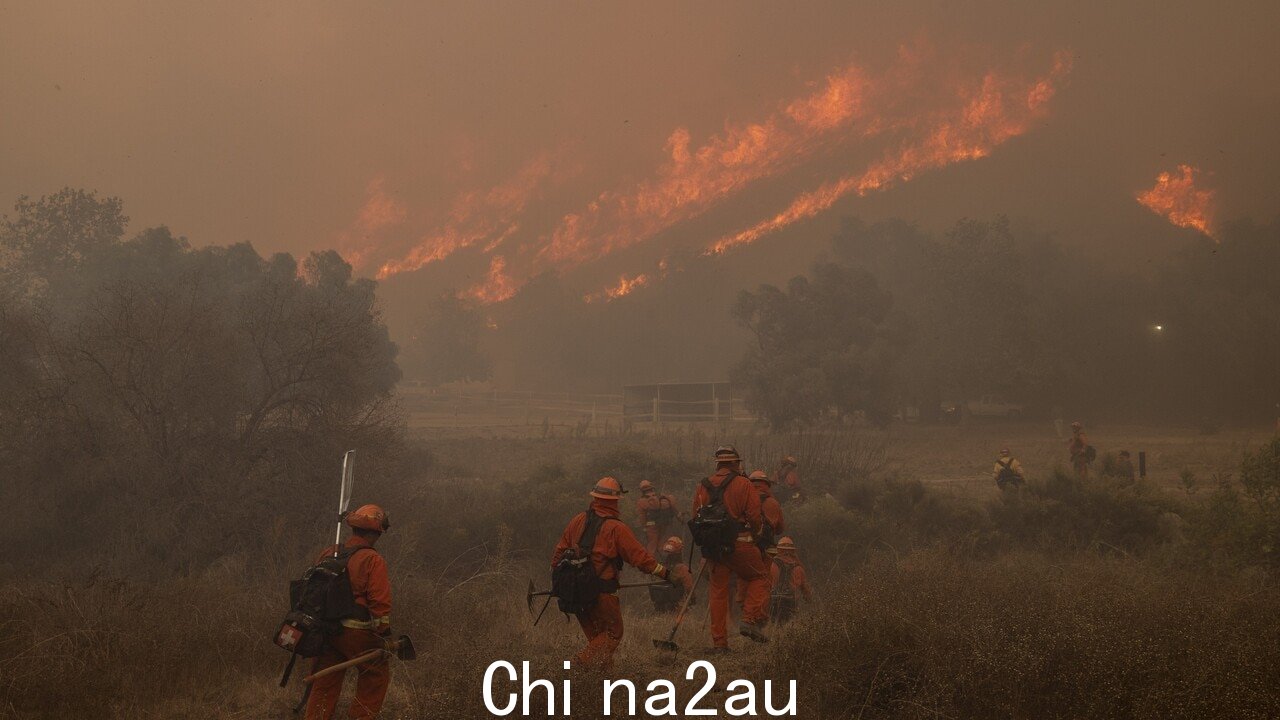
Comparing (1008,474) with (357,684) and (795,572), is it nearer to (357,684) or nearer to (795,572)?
(795,572)

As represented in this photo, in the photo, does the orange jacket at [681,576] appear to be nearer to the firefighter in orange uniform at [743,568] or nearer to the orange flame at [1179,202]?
the firefighter in orange uniform at [743,568]

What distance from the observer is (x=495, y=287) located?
121 meters

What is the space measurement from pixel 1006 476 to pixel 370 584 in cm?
1604

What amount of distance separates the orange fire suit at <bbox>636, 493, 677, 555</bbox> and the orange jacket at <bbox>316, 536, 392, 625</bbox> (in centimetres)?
726

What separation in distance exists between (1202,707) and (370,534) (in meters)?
6.27

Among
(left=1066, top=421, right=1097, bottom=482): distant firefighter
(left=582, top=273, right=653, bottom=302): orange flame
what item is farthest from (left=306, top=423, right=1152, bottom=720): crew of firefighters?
(left=582, top=273, right=653, bottom=302): orange flame

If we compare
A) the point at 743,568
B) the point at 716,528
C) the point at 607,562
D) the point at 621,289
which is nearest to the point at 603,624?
the point at 607,562

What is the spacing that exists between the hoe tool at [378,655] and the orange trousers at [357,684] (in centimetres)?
7

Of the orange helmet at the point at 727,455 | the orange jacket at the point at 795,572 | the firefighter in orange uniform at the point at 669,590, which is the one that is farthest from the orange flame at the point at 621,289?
the orange helmet at the point at 727,455

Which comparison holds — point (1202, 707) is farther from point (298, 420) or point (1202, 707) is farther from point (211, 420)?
point (211, 420)

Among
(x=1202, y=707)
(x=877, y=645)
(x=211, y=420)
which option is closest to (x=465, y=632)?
(x=877, y=645)

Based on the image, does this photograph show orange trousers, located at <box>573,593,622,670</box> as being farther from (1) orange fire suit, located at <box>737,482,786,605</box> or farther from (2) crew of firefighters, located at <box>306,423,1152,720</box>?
(1) orange fire suit, located at <box>737,482,786,605</box>

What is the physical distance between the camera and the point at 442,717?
6.18 meters

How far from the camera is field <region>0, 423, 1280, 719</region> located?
660cm
